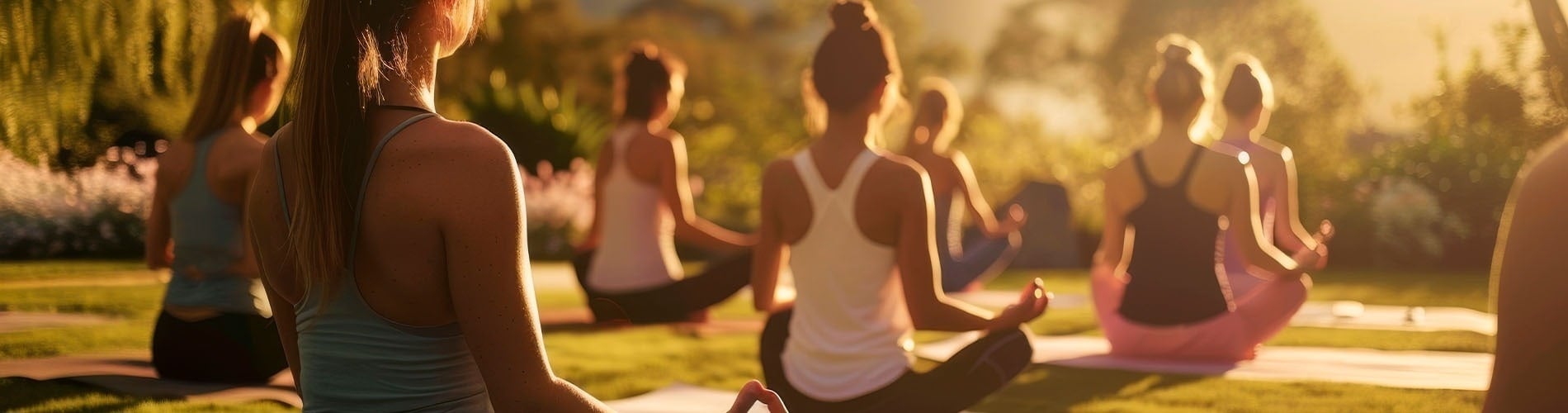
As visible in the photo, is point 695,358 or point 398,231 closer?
point 398,231

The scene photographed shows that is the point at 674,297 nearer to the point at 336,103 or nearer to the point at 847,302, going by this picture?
the point at 847,302

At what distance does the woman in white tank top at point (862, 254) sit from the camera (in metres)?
3.77

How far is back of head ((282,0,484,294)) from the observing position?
178 cm

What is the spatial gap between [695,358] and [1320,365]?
10.7 ft

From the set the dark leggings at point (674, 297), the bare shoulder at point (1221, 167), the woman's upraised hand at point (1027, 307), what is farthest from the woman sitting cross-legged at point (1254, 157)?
the woman's upraised hand at point (1027, 307)

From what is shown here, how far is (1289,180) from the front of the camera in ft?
24.5

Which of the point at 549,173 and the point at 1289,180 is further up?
the point at 1289,180

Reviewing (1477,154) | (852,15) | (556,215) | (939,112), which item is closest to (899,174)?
(852,15)

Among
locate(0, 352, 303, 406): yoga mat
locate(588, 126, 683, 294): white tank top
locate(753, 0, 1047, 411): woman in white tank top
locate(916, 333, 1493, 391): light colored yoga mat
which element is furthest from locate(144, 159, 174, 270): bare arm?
locate(916, 333, 1493, 391): light colored yoga mat

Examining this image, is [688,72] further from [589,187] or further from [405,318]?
[405,318]

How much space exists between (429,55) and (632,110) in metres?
5.87

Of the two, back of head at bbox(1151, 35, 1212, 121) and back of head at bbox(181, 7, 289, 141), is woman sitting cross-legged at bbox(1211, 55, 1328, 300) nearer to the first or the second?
back of head at bbox(1151, 35, 1212, 121)

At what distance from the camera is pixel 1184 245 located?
6359 mm

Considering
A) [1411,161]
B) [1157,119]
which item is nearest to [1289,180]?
[1157,119]
